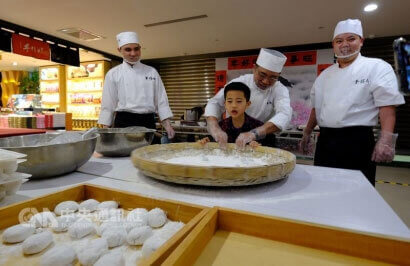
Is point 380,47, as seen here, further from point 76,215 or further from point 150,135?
point 76,215

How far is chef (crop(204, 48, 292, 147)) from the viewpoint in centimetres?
178

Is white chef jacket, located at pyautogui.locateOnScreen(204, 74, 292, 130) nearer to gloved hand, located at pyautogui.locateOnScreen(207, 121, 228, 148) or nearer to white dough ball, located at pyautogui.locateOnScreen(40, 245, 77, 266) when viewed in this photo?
gloved hand, located at pyautogui.locateOnScreen(207, 121, 228, 148)

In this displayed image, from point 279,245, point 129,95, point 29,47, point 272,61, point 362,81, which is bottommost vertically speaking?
point 279,245

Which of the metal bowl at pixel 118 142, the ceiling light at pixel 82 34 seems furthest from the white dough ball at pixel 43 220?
the ceiling light at pixel 82 34

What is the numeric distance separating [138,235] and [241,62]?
6.71m

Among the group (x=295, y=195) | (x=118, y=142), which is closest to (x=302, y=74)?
(x=118, y=142)

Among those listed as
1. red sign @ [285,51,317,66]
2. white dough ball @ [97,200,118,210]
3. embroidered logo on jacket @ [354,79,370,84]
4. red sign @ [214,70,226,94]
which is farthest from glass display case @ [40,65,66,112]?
white dough ball @ [97,200,118,210]

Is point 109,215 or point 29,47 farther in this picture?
point 29,47

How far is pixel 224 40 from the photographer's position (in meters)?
5.84

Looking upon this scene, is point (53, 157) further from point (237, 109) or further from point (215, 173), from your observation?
point (237, 109)

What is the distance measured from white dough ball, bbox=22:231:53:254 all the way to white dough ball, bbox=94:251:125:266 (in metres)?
0.15

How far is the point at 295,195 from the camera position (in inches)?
31.6

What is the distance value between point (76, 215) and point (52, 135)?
0.81 metres

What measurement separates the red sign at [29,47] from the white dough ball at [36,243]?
610cm
